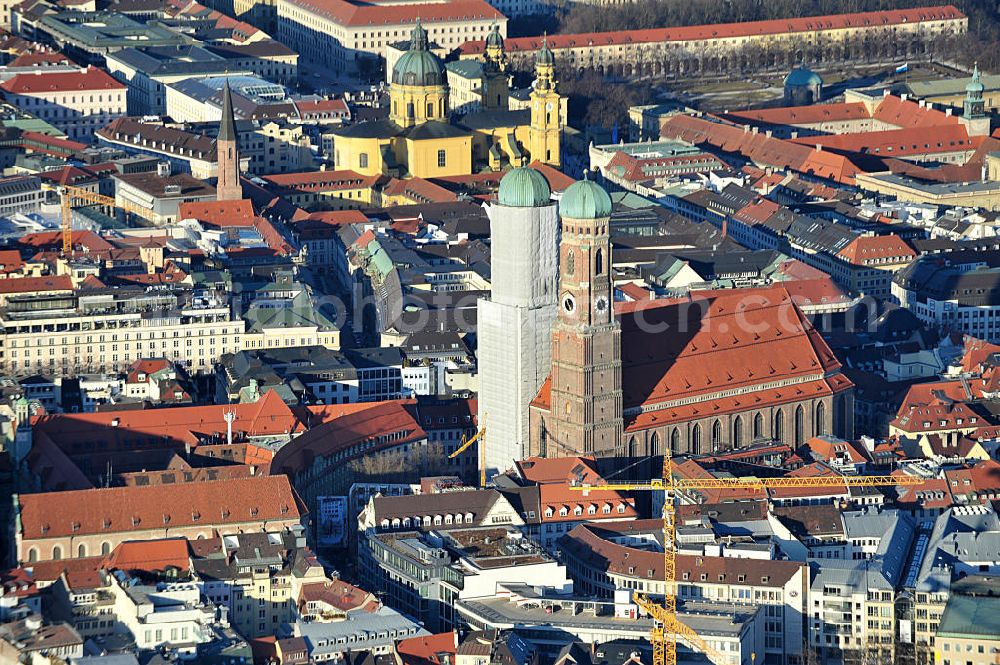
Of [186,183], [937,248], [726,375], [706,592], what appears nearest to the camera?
[706,592]

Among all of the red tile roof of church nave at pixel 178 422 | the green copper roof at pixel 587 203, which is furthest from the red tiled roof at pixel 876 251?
the red tile roof of church nave at pixel 178 422

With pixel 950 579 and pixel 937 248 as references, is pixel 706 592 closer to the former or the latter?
pixel 950 579

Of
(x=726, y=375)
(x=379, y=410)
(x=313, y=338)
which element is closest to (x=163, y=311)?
(x=313, y=338)

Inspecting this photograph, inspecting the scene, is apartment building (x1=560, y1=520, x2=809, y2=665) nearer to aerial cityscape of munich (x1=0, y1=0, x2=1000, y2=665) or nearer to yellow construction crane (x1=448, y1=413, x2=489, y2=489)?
aerial cityscape of munich (x1=0, y1=0, x2=1000, y2=665)

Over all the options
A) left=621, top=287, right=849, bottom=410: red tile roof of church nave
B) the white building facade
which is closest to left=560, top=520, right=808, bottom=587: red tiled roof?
left=621, top=287, right=849, bottom=410: red tile roof of church nave

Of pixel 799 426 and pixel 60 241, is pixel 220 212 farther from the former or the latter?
pixel 799 426

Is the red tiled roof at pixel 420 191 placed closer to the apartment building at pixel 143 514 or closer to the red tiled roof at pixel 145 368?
the red tiled roof at pixel 145 368
